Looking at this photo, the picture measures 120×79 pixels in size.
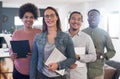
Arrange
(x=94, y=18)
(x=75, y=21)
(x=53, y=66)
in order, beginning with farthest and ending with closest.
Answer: (x=94, y=18) → (x=75, y=21) → (x=53, y=66)

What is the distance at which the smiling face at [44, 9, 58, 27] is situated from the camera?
1.89 m

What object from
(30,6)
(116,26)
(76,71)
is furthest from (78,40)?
(116,26)

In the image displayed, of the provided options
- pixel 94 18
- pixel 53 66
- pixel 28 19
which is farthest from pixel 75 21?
pixel 53 66

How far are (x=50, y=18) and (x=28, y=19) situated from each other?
464 millimetres

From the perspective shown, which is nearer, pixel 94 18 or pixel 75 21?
pixel 75 21

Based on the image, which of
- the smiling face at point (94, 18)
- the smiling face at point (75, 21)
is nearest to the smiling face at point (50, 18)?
the smiling face at point (75, 21)

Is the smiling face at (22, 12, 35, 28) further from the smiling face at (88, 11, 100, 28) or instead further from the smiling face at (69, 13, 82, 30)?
the smiling face at (88, 11, 100, 28)

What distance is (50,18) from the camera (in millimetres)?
1886

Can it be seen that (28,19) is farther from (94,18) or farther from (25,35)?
(94,18)

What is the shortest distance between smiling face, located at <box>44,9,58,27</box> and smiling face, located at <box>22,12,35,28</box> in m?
0.41

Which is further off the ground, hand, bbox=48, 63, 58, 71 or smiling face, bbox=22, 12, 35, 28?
smiling face, bbox=22, 12, 35, 28

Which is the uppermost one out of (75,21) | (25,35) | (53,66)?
(75,21)

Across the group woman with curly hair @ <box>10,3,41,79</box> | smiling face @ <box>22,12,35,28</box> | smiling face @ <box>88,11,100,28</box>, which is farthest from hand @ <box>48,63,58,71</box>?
smiling face @ <box>88,11,100,28</box>

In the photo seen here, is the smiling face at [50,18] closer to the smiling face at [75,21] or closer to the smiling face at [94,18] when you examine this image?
the smiling face at [75,21]
